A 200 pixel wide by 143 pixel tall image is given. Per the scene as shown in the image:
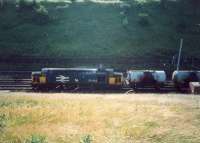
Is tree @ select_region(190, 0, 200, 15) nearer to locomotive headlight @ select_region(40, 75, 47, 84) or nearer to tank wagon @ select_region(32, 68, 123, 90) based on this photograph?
tank wagon @ select_region(32, 68, 123, 90)

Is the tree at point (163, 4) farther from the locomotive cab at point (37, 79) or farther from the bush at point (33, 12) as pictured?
the locomotive cab at point (37, 79)

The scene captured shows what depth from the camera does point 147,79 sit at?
44.0 m

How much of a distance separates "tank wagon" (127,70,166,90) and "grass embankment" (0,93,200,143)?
8659 mm

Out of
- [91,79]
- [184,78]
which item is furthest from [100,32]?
[184,78]

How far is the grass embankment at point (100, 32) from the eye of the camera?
56.4 meters

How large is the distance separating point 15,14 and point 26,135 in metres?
45.8

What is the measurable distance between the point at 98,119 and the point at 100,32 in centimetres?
3739

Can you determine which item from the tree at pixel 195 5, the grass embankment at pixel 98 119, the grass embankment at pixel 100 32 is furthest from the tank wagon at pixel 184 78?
the tree at pixel 195 5

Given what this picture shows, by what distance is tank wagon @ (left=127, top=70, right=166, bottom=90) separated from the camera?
4359 centimetres

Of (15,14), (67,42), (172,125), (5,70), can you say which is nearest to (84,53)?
(67,42)

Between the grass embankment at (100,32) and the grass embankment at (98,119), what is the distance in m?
21.3

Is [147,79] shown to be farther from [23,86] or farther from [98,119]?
[98,119]

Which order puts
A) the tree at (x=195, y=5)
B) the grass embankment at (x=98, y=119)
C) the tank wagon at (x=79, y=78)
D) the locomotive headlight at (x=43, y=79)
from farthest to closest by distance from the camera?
the tree at (x=195, y=5) < the tank wagon at (x=79, y=78) < the locomotive headlight at (x=43, y=79) < the grass embankment at (x=98, y=119)

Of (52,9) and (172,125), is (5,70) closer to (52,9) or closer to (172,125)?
(52,9)
